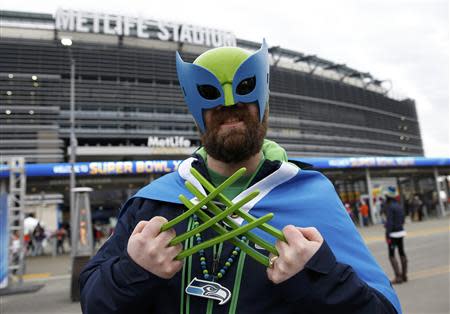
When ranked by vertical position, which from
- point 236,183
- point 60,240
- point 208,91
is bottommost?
point 60,240

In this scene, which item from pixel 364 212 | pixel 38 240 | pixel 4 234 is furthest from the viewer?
pixel 364 212

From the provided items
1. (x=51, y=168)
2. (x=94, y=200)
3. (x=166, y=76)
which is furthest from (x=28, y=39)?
(x=51, y=168)

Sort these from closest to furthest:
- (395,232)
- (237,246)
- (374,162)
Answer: (237,246), (395,232), (374,162)

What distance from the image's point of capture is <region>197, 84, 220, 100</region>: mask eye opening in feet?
4.23

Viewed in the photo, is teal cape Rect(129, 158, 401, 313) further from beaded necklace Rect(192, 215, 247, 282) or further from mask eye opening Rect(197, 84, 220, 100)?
mask eye opening Rect(197, 84, 220, 100)

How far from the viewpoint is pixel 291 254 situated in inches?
35.4

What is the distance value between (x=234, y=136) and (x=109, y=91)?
1214 inches

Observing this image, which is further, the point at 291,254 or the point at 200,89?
the point at 200,89

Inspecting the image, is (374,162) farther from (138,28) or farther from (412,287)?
(138,28)

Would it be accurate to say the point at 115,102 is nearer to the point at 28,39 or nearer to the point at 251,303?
the point at 28,39

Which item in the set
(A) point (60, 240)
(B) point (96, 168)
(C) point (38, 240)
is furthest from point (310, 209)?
(A) point (60, 240)

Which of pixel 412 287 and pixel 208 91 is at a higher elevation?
pixel 208 91

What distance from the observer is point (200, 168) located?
1.47m

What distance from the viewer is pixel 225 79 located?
1.26 meters
